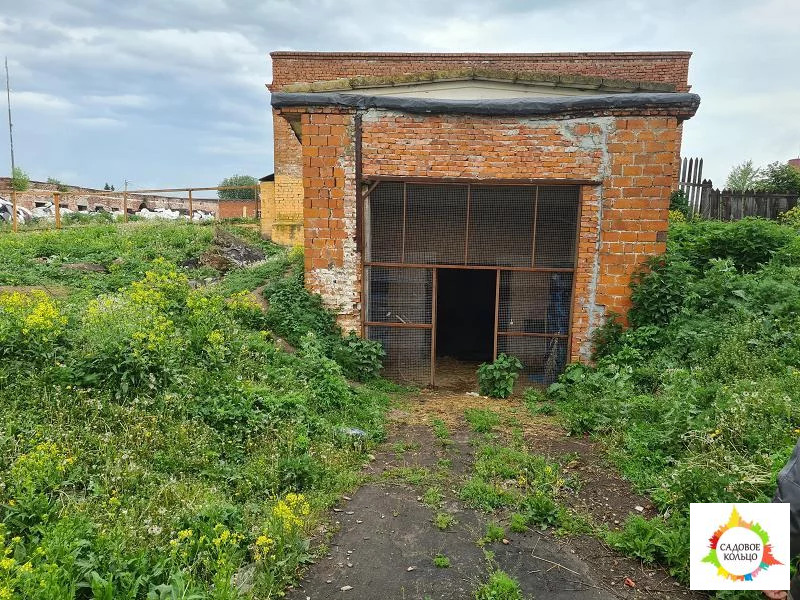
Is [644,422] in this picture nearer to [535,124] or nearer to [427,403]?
[427,403]

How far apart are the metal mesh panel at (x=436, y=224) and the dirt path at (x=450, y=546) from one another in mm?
3458

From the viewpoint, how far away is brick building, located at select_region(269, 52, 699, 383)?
7242mm

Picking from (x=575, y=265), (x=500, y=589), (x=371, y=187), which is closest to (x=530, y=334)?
(x=575, y=265)

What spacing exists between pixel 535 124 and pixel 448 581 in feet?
19.7

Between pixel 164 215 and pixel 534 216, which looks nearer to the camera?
pixel 534 216

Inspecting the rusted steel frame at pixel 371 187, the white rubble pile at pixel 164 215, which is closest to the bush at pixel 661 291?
the rusted steel frame at pixel 371 187

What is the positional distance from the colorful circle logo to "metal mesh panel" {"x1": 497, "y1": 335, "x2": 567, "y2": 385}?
5095 mm

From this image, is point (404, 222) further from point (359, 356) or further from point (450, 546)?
point (450, 546)

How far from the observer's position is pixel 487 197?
7.89 metres

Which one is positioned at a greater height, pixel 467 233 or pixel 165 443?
pixel 467 233

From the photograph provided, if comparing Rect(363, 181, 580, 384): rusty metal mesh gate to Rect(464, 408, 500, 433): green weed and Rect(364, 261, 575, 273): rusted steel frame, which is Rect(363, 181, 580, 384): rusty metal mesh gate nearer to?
Rect(364, 261, 575, 273): rusted steel frame

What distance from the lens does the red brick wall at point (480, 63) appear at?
1739 cm

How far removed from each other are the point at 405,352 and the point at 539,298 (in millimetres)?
2244

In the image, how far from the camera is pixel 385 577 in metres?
3.59
